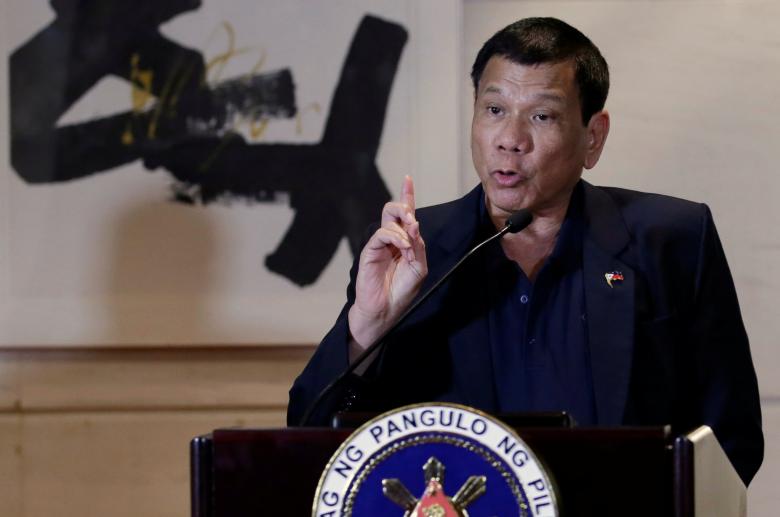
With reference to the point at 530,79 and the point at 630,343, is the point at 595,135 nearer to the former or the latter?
the point at 530,79

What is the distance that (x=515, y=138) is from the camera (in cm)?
173

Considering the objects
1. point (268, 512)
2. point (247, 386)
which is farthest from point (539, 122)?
point (247, 386)

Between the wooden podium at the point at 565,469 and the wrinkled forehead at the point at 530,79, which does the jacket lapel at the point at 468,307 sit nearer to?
the wrinkled forehead at the point at 530,79

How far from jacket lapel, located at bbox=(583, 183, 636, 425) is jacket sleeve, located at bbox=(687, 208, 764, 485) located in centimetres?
13

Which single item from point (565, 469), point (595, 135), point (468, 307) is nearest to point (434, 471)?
point (565, 469)

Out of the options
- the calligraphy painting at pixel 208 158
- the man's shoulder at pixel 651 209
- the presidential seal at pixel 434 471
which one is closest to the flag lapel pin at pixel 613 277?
the man's shoulder at pixel 651 209

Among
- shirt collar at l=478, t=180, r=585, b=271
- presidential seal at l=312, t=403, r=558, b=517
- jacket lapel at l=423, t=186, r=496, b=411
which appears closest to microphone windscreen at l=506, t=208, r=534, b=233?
jacket lapel at l=423, t=186, r=496, b=411

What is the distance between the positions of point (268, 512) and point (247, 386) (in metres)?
1.77

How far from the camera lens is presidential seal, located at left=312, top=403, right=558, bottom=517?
97 cm

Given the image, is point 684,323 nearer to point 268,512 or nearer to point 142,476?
point 268,512

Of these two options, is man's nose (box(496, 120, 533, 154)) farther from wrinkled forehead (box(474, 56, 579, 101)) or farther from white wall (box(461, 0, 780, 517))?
white wall (box(461, 0, 780, 517))

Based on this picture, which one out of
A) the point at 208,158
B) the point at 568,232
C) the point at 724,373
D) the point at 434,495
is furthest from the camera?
the point at 208,158

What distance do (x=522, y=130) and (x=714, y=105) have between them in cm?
129

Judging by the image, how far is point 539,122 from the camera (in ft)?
5.78
